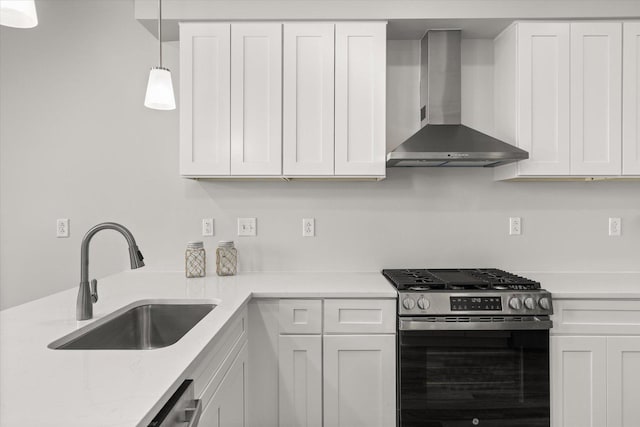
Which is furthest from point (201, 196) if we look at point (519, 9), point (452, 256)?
point (519, 9)

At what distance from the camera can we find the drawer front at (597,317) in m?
2.05

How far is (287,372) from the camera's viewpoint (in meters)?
2.09

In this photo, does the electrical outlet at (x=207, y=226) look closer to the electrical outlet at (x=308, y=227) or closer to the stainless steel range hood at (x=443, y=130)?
the electrical outlet at (x=308, y=227)

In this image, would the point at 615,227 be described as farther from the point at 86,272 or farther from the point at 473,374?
the point at 86,272

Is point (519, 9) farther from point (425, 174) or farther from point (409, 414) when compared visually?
point (409, 414)

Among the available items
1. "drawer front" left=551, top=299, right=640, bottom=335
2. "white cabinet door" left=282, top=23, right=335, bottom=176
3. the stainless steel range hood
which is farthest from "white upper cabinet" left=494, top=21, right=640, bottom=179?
"white cabinet door" left=282, top=23, right=335, bottom=176

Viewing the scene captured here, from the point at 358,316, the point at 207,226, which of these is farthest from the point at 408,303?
the point at 207,226

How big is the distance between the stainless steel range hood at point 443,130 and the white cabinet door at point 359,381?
3.21ft

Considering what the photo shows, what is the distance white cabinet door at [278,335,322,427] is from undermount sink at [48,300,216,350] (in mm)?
489

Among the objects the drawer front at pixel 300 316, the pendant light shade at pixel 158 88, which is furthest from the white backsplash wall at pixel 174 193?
the pendant light shade at pixel 158 88

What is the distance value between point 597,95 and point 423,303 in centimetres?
155

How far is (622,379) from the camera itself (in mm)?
2047

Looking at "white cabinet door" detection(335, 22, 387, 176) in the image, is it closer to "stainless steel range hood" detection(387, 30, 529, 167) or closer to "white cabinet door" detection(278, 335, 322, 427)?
"stainless steel range hood" detection(387, 30, 529, 167)

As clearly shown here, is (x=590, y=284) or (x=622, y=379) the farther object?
(x=590, y=284)
